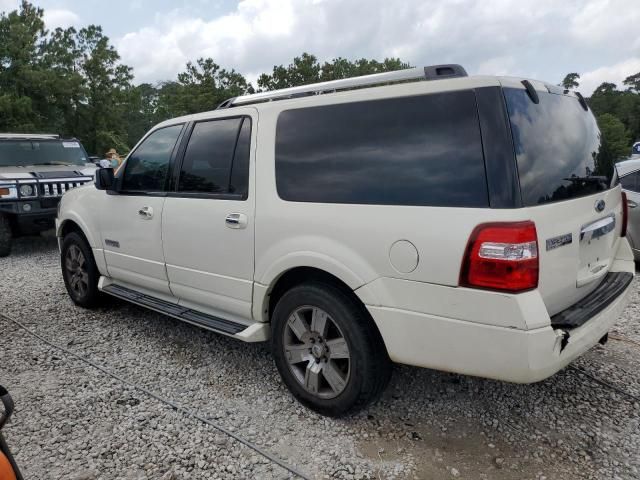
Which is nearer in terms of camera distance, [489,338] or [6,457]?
[6,457]

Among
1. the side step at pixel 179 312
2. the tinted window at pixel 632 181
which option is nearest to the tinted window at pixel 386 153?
the side step at pixel 179 312

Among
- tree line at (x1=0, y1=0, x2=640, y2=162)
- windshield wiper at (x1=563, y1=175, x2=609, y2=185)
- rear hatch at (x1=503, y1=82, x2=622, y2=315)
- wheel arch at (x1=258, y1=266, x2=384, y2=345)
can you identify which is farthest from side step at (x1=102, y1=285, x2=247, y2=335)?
tree line at (x1=0, y1=0, x2=640, y2=162)

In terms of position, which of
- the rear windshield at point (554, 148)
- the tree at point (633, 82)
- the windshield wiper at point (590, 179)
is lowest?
the windshield wiper at point (590, 179)

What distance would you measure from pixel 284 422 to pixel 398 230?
1.36 metres

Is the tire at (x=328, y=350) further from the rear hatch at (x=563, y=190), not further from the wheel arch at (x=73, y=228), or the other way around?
the wheel arch at (x=73, y=228)

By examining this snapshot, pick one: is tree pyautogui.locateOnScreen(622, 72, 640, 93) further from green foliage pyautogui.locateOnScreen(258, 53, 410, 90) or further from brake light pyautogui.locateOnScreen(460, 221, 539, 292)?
brake light pyautogui.locateOnScreen(460, 221, 539, 292)

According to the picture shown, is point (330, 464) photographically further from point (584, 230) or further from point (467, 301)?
point (584, 230)

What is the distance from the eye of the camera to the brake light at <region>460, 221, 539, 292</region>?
208 cm

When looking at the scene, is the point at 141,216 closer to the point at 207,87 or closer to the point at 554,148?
the point at 554,148

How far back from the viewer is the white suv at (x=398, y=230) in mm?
2146

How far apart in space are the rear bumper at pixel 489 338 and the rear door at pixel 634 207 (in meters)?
3.89

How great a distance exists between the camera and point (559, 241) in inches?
89.9

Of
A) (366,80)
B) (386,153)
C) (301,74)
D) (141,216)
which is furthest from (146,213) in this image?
(301,74)

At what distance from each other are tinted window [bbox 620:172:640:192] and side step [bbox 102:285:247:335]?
5.18m
